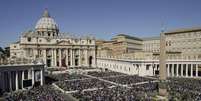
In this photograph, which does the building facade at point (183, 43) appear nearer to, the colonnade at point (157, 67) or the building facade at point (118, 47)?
the colonnade at point (157, 67)

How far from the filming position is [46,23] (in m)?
92.8

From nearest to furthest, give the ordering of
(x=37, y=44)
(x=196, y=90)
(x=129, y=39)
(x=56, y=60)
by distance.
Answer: (x=196, y=90) → (x=37, y=44) → (x=56, y=60) → (x=129, y=39)

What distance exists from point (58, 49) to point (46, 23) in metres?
22.6

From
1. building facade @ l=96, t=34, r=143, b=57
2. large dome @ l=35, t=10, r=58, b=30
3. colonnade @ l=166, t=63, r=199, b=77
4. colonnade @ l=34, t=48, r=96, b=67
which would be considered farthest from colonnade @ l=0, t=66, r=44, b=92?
large dome @ l=35, t=10, r=58, b=30

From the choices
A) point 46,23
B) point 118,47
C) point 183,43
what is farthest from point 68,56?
point 183,43

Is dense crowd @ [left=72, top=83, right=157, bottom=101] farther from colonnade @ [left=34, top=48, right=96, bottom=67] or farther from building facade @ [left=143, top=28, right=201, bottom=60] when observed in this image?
colonnade @ [left=34, top=48, right=96, bottom=67]

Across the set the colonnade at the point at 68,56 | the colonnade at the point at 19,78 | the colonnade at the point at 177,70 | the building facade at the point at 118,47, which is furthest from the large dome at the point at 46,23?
the colonnade at the point at 177,70

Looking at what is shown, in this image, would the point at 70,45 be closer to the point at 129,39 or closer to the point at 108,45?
the point at 108,45

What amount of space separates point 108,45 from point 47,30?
29977mm

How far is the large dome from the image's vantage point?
91250mm

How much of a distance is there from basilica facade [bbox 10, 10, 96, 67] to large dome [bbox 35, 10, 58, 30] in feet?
39.4

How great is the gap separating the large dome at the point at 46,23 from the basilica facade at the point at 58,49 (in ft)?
39.4

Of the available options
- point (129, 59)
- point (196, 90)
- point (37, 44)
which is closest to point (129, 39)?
point (129, 59)

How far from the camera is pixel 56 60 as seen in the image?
76.7 m
